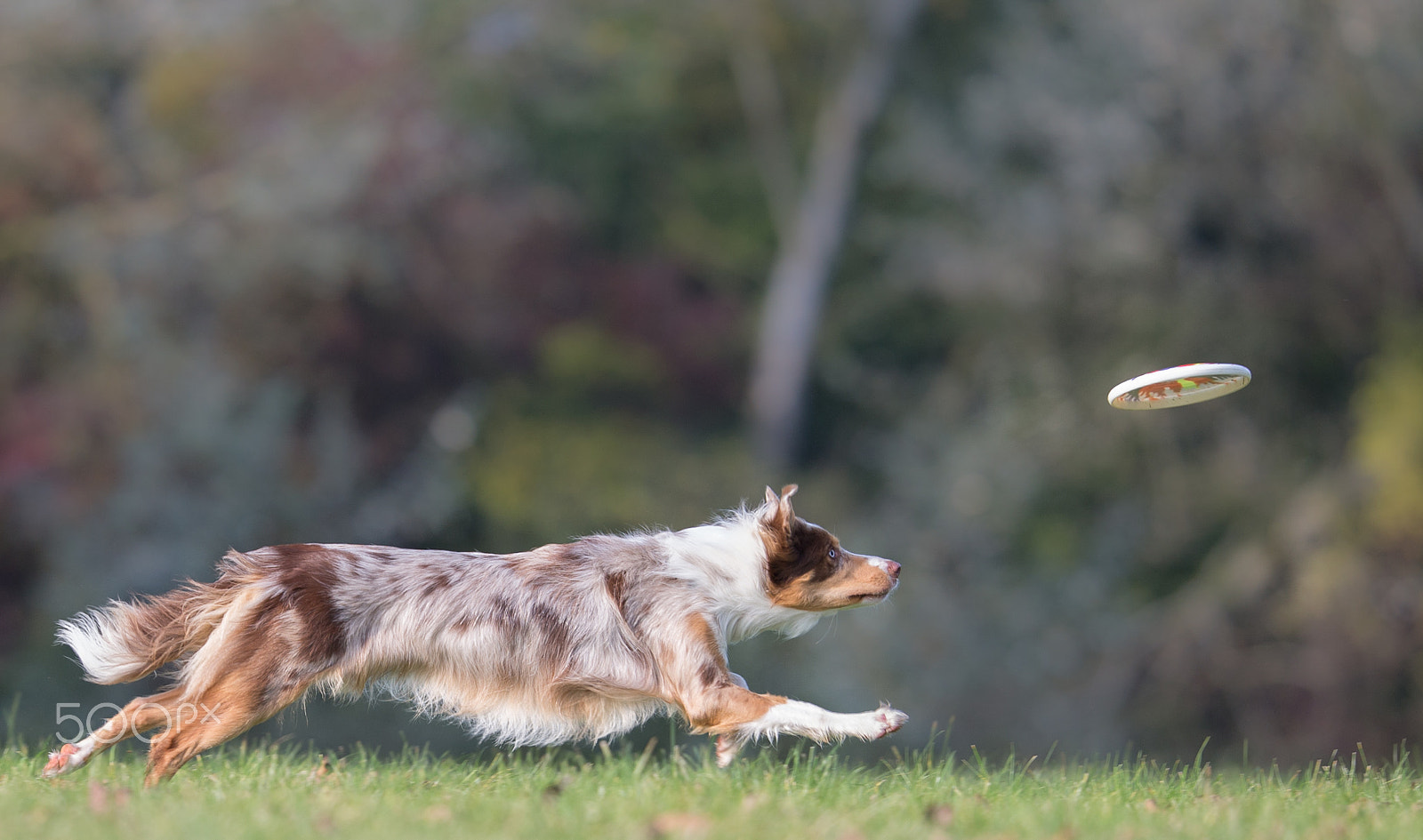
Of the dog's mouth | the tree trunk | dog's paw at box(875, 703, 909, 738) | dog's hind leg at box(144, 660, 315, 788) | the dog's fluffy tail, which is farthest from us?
the tree trunk

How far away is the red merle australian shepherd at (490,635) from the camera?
15.7 ft

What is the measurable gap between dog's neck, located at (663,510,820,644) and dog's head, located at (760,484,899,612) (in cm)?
4

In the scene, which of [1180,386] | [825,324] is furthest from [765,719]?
[825,324]

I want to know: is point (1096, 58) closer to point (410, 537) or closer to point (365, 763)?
point (410, 537)

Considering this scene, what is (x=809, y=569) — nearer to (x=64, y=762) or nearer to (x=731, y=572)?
(x=731, y=572)

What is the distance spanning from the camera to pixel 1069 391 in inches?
589

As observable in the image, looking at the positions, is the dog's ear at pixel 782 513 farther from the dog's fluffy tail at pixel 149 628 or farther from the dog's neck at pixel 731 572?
the dog's fluffy tail at pixel 149 628

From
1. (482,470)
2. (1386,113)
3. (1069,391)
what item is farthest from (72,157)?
(1386,113)

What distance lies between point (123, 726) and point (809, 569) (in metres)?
2.39

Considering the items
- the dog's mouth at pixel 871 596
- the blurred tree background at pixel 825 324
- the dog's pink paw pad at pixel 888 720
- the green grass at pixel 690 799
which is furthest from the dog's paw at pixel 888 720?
the blurred tree background at pixel 825 324

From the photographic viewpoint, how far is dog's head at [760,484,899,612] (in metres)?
5.36

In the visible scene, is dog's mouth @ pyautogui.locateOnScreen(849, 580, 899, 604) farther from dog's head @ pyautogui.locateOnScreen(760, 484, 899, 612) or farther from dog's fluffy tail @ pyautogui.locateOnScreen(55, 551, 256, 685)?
dog's fluffy tail @ pyautogui.locateOnScreen(55, 551, 256, 685)

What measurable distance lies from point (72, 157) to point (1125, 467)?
11.1m

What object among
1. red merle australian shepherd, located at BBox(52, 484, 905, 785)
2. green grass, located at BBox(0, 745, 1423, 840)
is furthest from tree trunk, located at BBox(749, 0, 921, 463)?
red merle australian shepherd, located at BBox(52, 484, 905, 785)
